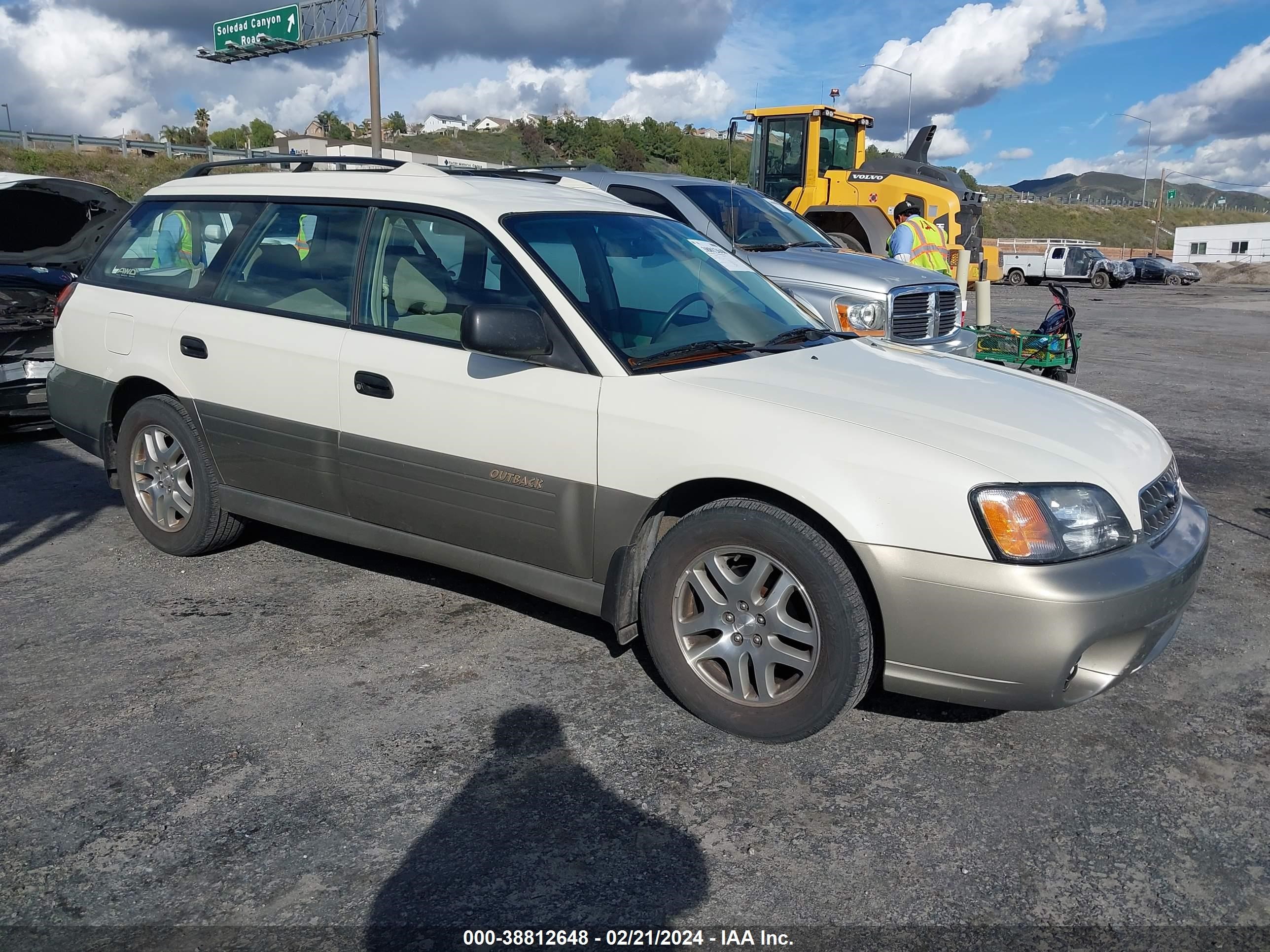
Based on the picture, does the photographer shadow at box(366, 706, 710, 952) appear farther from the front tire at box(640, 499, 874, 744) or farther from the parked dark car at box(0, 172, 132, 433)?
the parked dark car at box(0, 172, 132, 433)

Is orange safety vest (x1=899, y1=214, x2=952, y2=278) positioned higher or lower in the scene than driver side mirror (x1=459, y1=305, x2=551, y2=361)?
higher

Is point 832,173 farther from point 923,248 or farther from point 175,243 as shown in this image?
point 175,243

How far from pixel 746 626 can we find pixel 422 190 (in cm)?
227

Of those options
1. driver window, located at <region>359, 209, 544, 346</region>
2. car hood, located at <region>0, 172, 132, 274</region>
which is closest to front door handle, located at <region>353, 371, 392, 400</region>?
driver window, located at <region>359, 209, 544, 346</region>

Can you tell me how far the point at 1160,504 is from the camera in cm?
346

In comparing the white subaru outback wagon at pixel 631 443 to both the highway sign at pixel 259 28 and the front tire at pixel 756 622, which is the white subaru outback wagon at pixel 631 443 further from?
the highway sign at pixel 259 28

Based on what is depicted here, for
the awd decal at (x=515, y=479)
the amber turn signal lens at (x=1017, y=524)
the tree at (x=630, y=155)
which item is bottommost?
the awd decal at (x=515, y=479)

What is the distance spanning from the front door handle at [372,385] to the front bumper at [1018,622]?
197 cm

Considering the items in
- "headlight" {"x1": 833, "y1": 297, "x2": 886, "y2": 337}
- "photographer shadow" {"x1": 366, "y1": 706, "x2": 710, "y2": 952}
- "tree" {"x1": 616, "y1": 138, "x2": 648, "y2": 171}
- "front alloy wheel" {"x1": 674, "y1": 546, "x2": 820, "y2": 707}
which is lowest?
"photographer shadow" {"x1": 366, "y1": 706, "x2": 710, "y2": 952}

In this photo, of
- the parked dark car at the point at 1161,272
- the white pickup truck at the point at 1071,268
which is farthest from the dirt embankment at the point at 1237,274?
the white pickup truck at the point at 1071,268

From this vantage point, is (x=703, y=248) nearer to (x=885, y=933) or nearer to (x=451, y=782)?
(x=451, y=782)

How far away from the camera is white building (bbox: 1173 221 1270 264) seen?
60.8 meters

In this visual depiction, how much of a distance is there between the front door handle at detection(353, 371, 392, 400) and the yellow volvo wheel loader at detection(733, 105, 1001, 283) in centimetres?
1459

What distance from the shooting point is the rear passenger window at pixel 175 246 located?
191 inches
